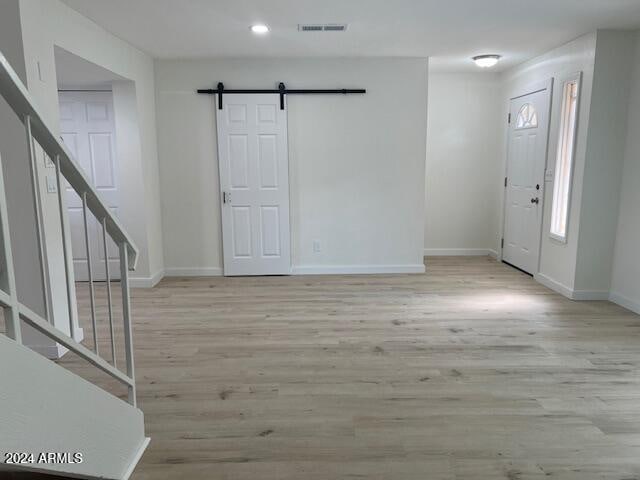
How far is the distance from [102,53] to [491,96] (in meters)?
4.80

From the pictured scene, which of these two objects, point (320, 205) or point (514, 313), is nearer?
point (514, 313)

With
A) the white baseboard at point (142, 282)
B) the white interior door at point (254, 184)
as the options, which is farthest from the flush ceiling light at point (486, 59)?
the white baseboard at point (142, 282)

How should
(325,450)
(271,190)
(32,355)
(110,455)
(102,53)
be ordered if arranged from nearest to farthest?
(32,355), (110,455), (325,450), (102,53), (271,190)

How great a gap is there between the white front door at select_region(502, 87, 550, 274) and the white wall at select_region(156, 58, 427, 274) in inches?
50.5

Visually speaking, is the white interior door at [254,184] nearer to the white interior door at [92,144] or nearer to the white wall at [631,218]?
the white interior door at [92,144]

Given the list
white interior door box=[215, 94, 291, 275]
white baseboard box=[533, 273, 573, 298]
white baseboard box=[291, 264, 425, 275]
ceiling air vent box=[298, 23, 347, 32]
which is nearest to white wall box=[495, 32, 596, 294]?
white baseboard box=[533, 273, 573, 298]

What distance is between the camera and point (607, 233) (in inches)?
167

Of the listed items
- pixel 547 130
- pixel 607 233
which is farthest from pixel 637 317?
pixel 547 130

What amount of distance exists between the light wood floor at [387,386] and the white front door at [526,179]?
1.06 meters

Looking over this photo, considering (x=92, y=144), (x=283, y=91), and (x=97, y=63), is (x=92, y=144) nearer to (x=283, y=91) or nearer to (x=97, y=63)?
(x=97, y=63)

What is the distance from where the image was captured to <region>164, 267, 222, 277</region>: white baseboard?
17.6 ft

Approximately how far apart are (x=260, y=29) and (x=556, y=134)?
127 inches

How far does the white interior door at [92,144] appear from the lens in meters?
4.95

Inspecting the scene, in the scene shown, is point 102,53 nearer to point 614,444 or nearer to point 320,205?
point 320,205
